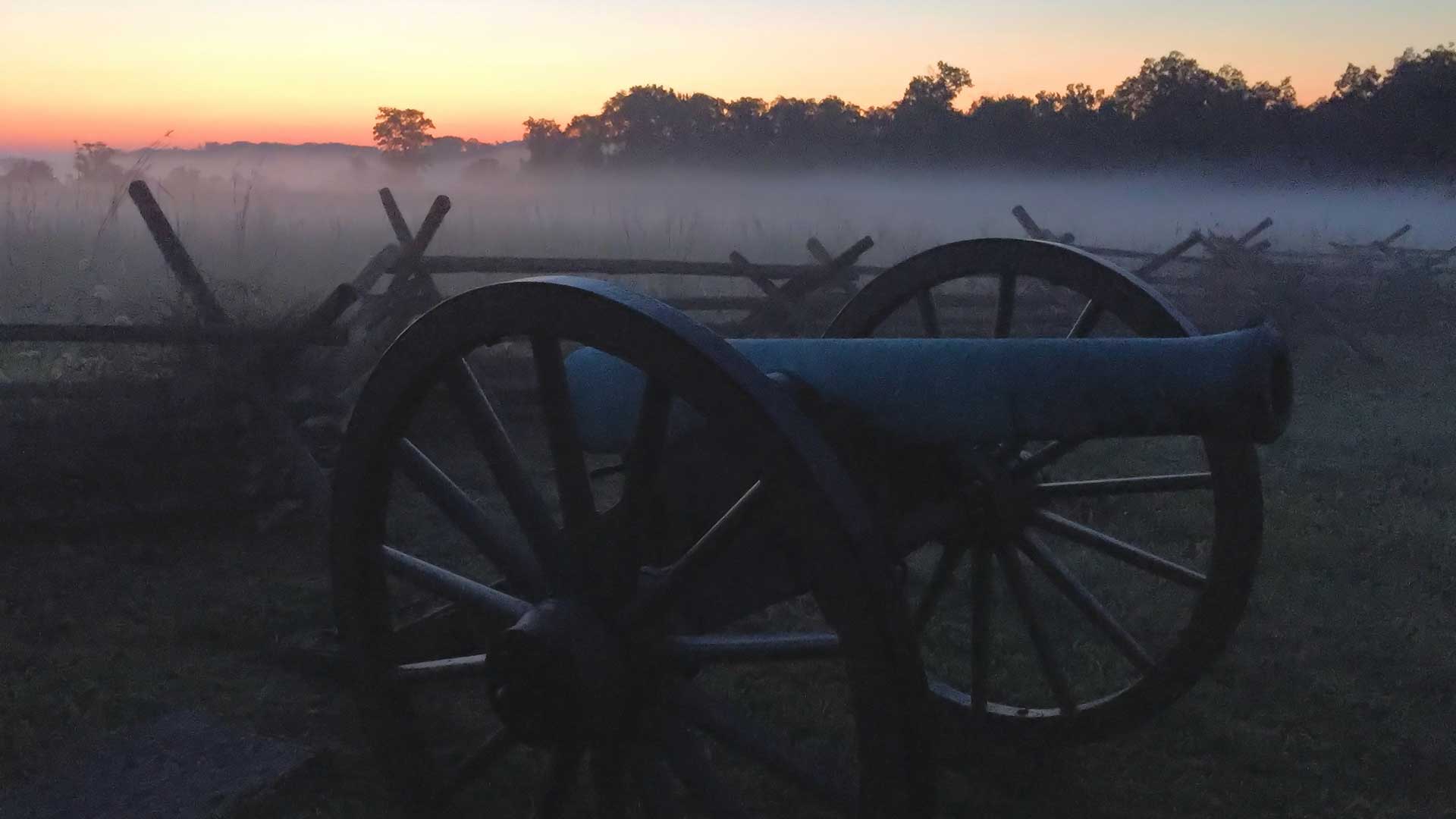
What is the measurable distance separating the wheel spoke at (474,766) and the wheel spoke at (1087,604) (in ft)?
4.77

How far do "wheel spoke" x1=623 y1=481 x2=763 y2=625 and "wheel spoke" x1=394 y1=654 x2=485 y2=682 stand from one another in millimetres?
413

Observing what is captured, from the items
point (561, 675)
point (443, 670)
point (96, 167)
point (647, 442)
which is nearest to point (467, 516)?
point (443, 670)

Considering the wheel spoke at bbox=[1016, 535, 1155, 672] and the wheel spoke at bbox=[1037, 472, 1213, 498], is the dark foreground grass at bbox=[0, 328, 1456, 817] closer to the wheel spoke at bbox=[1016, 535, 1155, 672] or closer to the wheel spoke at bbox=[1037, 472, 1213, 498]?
the wheel spoke at bbox=[1016, 535, 1155, 672]

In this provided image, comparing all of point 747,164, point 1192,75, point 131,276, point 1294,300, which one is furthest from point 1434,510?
point 1192,75

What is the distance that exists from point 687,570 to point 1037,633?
1400 millimetres

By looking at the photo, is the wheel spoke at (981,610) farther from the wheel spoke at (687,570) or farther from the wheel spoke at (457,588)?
the wheel spoke at (457,588)

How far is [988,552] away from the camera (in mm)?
2770

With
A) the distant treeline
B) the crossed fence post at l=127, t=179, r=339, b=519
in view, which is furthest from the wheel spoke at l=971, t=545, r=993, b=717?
the distant treeline

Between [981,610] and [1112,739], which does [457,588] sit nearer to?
[981,610]

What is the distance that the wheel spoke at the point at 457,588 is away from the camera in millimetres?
2088

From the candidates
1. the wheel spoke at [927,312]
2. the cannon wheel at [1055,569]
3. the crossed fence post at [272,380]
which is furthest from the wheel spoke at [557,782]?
the crossed fence post at [272,380]

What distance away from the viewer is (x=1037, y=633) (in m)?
2.82

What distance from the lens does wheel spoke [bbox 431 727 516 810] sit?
210 cm

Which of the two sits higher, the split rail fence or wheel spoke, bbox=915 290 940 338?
wheel spoke, bbox=915 290 940 338
